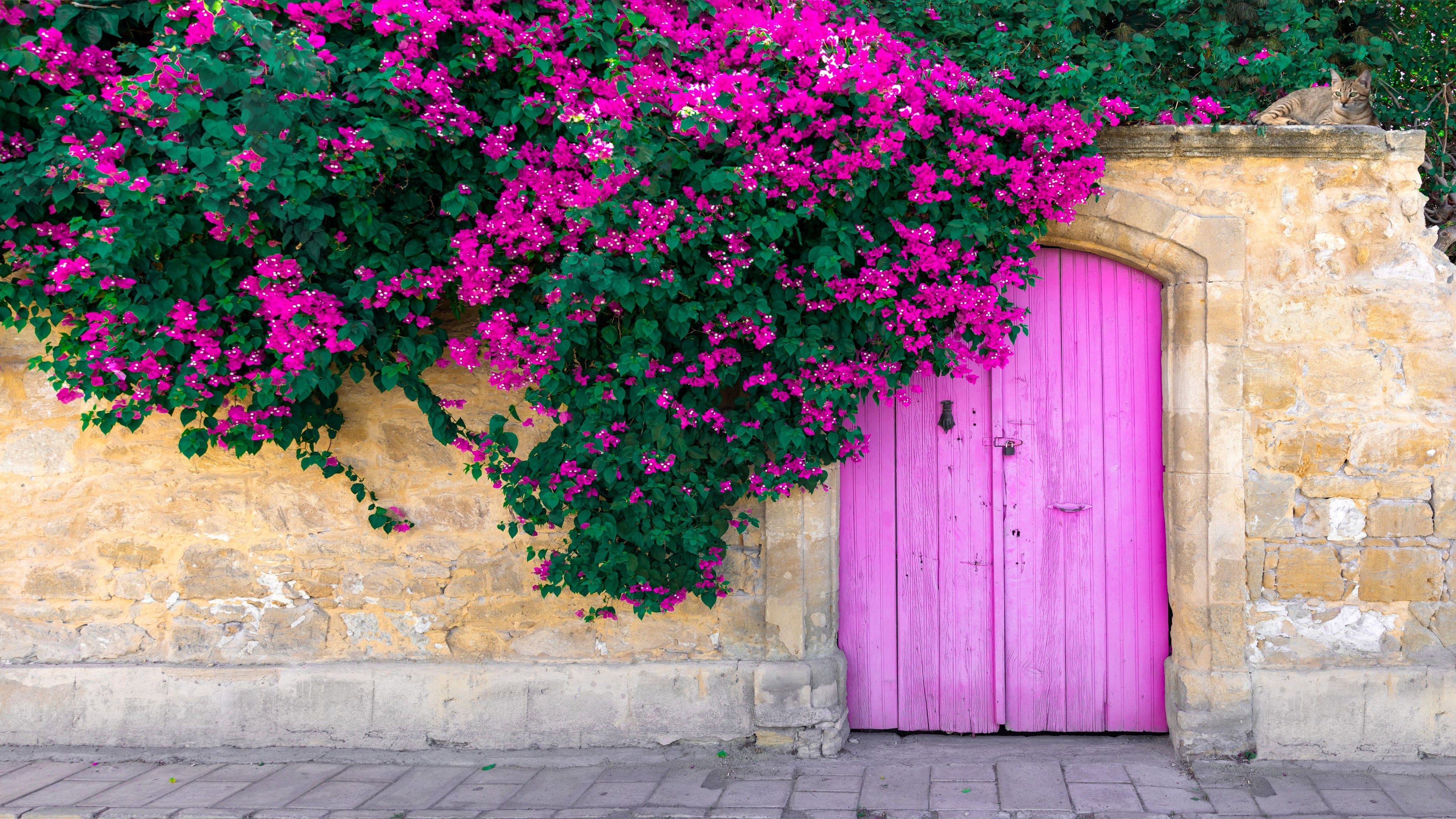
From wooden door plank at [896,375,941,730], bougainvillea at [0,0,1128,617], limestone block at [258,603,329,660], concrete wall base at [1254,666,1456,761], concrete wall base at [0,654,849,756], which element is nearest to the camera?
bougainvillea at [0,0,1128,617]

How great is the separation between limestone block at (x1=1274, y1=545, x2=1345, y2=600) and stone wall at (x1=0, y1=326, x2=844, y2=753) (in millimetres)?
1820

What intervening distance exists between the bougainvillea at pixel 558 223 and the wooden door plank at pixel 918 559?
489 mm

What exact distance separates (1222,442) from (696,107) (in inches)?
98.0

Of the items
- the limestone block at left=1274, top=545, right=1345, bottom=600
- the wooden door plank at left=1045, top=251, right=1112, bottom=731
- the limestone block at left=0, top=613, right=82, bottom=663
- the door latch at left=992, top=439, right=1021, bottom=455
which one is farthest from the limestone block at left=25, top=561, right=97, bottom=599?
the limestone block at left=1274, top=545, right=1345, bottom=600

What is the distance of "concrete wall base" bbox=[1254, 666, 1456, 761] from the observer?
11.7ft

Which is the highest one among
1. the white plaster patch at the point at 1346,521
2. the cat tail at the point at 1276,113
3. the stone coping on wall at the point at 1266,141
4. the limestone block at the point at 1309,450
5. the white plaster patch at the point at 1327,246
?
the cat tail at the point at 1276,113

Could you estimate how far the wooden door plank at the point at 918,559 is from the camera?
3963 mm

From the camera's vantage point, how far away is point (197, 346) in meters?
3.30

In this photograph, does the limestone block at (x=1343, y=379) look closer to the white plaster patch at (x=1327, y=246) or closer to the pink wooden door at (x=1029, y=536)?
the white plaster patch at (x=1327, y=246)

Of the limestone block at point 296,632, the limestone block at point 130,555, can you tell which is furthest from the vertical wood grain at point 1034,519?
the limestone block at point 130,555

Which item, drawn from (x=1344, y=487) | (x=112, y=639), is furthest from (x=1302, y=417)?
(x=112, y=639)

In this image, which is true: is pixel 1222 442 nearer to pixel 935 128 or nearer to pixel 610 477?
pixel 935 128

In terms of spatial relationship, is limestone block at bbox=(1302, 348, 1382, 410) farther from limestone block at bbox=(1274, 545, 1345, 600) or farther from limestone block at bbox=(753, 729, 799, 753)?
limestone block at bbox=(753, 729, 799, 753)

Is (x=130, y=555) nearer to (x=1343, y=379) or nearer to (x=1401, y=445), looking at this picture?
(x=1343, y=379)
